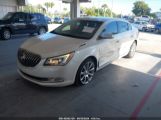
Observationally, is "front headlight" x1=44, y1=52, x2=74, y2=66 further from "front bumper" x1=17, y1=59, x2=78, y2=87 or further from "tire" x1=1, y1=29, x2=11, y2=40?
"tire" x1=1, y1=29, x2=11, y2=40

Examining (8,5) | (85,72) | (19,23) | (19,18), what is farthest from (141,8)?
(85,72)

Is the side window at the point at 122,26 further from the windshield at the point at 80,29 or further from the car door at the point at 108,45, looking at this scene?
the windshield at the point at 80,29

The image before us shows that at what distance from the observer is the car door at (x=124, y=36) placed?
5.60 m

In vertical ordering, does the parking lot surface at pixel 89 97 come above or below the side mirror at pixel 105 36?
below

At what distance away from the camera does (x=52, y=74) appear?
363cm

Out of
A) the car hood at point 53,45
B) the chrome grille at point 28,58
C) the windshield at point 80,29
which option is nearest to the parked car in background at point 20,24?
the windshield at point 80,29

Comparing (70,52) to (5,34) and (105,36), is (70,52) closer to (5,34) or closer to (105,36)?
(105,36)

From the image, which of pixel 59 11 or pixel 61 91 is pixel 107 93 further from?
pixel 59 11

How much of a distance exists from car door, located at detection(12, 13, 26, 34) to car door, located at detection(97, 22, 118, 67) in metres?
7.69

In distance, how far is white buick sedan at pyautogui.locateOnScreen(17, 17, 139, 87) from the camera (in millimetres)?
3650

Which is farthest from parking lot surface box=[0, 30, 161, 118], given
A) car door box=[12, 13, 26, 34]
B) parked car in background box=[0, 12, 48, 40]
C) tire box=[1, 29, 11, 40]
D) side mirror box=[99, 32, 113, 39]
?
car door box=[12, 13, 26, 34]

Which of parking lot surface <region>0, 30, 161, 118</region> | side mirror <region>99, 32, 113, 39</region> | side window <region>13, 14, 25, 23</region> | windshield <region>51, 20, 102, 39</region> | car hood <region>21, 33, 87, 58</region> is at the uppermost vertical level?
side window <region>13, 14, 25, 23</region>

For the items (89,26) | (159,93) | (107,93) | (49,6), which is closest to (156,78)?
(159,93)

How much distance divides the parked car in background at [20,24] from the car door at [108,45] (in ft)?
25.0
